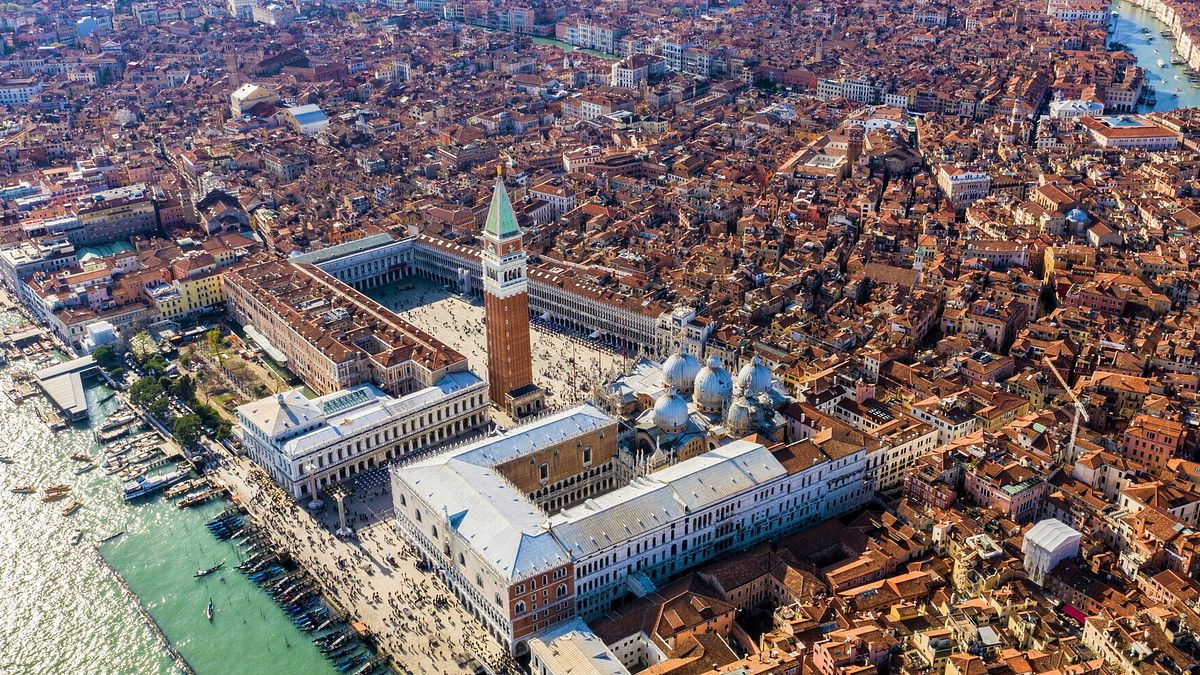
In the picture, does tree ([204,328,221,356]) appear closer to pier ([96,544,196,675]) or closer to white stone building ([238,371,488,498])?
white stone building ([238,371,488,498])

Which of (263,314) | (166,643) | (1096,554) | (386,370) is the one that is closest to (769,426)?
(1096,554)

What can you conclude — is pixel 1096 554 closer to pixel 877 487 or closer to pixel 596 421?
pixel 877 487

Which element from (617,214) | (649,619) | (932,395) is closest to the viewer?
(649,619)

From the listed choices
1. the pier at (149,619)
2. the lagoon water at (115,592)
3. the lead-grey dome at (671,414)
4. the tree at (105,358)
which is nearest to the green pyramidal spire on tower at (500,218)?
the lead-grey dome at (671,414)

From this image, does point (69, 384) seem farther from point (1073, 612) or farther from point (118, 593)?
point (1073, 612)

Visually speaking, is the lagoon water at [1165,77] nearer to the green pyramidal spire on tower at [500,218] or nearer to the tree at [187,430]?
the green pyramidal spire on tower at [500,218]

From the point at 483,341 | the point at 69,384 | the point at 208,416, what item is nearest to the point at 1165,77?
the point at 483,341
